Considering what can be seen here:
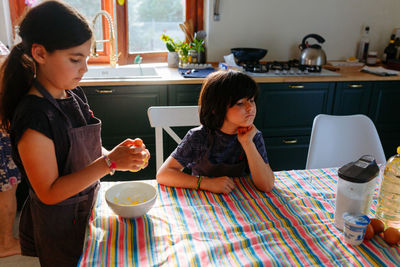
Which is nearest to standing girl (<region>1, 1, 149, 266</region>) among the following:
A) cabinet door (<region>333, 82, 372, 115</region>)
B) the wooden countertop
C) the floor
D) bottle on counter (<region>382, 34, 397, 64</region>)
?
the floor

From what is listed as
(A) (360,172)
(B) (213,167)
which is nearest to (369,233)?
(A) (360,172)

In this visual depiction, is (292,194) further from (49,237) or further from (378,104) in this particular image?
(378,104)

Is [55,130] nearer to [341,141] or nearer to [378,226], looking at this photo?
[378,226]

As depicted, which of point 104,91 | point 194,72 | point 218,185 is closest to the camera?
point 218,185

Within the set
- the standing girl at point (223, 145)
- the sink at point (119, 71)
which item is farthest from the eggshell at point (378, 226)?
the sink at point (119, 71)

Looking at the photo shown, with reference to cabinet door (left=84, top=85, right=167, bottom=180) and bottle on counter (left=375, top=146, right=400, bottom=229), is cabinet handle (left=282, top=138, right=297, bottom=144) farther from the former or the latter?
bottle on counter (left=375, top=146, right=400, bottom=229)

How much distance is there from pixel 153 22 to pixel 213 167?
193 centimetres

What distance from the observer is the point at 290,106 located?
2.74m

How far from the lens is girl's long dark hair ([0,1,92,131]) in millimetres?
962

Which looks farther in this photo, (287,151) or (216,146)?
(287,151)

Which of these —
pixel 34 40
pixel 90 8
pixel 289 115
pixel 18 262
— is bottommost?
pixel 18 262

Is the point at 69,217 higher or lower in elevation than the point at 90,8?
lower

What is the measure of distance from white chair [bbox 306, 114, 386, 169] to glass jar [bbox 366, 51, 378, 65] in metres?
1.59

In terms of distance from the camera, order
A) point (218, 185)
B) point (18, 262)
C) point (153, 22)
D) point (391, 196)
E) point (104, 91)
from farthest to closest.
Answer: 1. point (153, 22)
2. point (104, 91)
3. point (18, 262)
4. point (218, 185)
5. point (391, 196)
